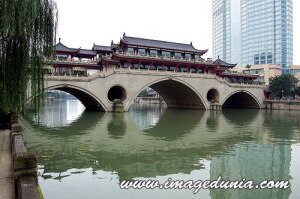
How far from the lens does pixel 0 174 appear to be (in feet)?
24.6

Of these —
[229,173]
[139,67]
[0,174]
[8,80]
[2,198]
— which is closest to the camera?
[2,198]

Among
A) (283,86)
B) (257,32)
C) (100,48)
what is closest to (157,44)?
(100,48)

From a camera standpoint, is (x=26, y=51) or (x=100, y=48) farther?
(x=100, y=48)

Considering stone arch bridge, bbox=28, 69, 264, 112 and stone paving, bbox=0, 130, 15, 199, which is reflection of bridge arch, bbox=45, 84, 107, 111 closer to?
stone arch bridge, bbox=28, 69, 264, 112

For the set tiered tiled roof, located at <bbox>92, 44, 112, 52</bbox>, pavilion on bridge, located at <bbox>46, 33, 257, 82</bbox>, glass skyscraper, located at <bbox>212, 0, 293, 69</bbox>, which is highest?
glass skyscraper, located at <bbox>212, 0, 293, 69</bbox>

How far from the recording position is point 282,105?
175ft

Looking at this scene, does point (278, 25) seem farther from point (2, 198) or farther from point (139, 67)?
point (2, 198)

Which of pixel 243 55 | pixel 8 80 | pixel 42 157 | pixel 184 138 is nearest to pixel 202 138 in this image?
pixel 184 138

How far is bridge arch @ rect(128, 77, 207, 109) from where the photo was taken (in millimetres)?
44200

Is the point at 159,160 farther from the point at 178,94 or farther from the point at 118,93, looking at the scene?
the point at 178,94

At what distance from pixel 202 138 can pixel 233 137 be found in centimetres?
240

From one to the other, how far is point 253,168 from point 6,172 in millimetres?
9394

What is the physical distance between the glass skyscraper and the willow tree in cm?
10772

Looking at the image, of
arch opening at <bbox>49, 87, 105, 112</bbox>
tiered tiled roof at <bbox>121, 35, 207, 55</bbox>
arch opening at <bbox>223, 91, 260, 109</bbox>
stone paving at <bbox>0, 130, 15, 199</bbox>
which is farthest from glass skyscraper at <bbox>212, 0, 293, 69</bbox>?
stone paving at <bbox>0, 130, 15, 199</bbox>
